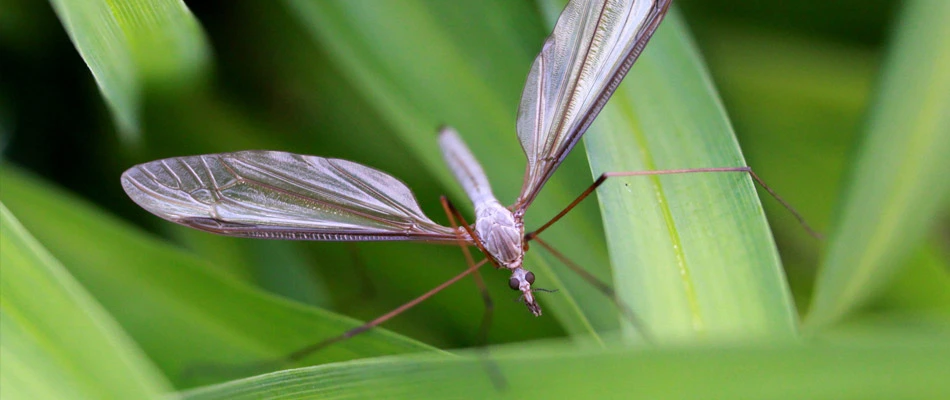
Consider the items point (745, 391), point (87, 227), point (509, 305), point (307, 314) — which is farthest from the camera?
point (509, 305)

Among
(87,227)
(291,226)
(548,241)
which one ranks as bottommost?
(548,241)

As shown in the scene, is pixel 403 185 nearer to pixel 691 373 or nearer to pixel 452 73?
pixel 452 73

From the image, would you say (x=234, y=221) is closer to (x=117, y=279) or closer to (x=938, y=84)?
(x=117, y=279)

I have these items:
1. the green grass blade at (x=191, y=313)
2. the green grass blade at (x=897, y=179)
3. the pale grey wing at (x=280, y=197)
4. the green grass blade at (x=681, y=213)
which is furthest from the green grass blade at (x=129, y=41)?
the green grass blade at (x=897, y=179)

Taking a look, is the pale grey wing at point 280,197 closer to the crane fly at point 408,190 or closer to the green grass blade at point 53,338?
the crane fly at point 408,190

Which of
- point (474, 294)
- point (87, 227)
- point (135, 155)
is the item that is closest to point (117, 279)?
point (87, 227)

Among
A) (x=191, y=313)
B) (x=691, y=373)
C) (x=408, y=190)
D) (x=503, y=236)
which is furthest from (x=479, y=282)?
(x=691, y=373)
